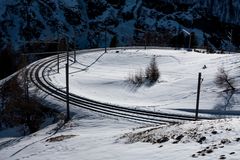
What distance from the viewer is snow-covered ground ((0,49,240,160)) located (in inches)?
802

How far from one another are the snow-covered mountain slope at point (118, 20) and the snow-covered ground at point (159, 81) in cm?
4710

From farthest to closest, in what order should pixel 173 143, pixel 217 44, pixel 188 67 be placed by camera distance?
pixel 217 44 < pixel 188 67 < pixel 173 143

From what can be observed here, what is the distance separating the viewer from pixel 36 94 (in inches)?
1935

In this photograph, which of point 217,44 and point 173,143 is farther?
point 217,44

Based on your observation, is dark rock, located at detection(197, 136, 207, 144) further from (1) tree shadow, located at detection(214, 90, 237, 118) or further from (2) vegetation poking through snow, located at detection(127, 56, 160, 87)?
(2) vegetation poking through snow, located at detection(127, 56, 160, 87)

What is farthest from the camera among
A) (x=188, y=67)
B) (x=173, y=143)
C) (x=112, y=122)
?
(x=188, y=67)

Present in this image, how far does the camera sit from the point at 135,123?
37.3 m

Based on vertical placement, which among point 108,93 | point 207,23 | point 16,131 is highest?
point 207,23

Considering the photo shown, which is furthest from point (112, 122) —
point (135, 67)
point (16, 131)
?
point (135, 67)

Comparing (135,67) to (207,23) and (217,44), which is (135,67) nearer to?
(217,44)

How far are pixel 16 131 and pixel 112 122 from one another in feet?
41.3

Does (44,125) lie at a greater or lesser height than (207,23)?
lesser

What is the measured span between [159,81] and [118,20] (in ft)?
326

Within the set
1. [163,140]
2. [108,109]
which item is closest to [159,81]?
[108,109]
